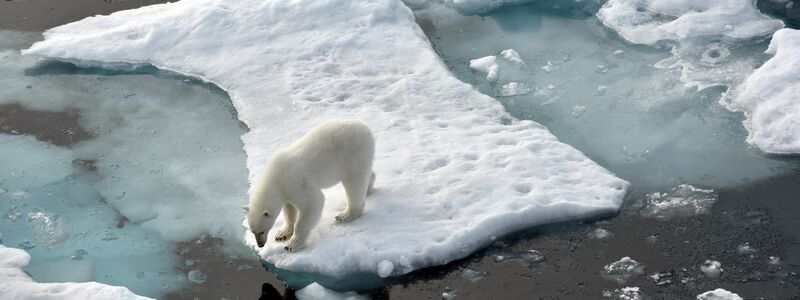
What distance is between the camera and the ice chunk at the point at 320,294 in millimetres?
5363

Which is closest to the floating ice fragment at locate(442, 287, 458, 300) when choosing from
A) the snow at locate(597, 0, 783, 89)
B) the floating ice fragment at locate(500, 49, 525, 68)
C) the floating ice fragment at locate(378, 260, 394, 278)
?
the floating ice fragment at locate(378, 260, 394, 278)

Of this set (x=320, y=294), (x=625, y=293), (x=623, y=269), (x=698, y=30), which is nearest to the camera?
(x=625, y=293)

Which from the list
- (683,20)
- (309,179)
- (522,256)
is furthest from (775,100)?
(309,179)

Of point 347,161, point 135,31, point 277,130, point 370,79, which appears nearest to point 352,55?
point 370,79

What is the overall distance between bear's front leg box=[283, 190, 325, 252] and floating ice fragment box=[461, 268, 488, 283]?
1.04 metres

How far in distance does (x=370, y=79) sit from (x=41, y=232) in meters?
3.30

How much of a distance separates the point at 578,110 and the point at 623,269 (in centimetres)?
230

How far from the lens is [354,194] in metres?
5.79

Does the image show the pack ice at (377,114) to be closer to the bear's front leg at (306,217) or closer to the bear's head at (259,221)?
the bear's front leg at (306,217)

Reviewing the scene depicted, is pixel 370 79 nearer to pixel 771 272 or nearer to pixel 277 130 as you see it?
pixel 277 130

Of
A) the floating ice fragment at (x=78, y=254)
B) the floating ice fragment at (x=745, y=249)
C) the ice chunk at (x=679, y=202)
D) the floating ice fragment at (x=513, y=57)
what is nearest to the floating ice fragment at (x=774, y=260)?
the floating ice fragment at (x=745, y=249)

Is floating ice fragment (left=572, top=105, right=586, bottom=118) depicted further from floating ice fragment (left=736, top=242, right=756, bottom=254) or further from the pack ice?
floating ice fragment (left=736, top=242, right=756, bottom=254)

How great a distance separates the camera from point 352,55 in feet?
28.1

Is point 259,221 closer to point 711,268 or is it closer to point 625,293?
point 625,293
